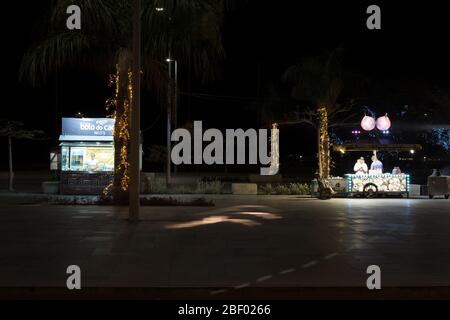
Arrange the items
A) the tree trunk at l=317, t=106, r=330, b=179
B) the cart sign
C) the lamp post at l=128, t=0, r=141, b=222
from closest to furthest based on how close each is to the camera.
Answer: the lamp post at l=128, t=0, r=141, b=222 < the cart sign < the tree trunk at l=317, t=106, r=330, b=179

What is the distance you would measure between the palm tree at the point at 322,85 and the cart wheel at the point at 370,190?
12.5ft

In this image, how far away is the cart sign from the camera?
27422 millimetres

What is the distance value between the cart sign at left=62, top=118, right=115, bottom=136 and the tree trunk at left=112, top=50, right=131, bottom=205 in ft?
17.7

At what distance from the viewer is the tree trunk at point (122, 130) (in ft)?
70.9

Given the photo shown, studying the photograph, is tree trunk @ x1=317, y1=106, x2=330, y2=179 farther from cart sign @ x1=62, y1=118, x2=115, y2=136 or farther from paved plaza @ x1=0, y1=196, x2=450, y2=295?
cart sign @ x1=62, y1=118, x2=115, y2=136

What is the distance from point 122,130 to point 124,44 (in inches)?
116

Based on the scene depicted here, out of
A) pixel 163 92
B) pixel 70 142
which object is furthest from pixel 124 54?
pixel 70 142

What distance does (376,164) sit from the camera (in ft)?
91.4

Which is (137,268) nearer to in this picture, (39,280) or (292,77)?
(39,280)

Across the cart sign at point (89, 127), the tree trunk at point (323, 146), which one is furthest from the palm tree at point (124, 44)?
the tree trunk at point (323, 146)

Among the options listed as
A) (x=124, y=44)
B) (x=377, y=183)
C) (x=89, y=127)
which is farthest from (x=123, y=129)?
(x=377, y=183)

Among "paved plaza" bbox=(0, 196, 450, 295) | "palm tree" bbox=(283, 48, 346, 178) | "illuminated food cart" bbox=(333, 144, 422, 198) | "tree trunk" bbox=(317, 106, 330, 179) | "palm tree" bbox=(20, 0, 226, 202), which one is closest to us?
"paved plaza" bbox=(0, 196, 450, 295)

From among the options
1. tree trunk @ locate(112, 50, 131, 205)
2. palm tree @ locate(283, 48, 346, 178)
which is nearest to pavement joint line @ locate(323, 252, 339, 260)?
tree trunk @ locate(112, 50, 131, 205)

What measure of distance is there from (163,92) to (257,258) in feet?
37.5
